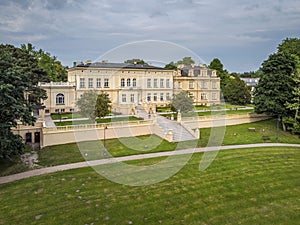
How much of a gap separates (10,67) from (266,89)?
26.7m

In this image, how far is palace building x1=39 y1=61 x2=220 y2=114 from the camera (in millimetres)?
37875

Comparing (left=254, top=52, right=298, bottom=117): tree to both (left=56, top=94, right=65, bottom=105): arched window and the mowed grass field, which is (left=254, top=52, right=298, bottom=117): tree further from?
(left=56, top=94, right=65, bottom=105): arched window

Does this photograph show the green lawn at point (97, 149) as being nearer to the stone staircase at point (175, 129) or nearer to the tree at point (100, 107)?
the stone staircase at point (175, 129)

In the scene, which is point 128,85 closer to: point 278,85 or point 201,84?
point 201,84

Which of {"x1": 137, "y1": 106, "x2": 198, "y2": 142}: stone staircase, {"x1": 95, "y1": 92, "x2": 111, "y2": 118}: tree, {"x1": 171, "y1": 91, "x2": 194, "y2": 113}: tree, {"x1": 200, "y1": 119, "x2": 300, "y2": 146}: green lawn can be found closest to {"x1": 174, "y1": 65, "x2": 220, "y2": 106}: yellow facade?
{"x1": 171, "y1": 91, "x2": 194, "y2": 113}: tree

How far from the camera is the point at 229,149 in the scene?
73.8ft

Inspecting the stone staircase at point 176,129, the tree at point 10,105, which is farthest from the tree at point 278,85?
the tree at point 10,105

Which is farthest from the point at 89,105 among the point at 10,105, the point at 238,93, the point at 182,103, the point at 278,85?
the point at 238,93

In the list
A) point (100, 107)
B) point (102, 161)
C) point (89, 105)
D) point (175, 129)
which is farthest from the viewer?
point (175, 129)

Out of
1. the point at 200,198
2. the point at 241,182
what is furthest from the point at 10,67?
the point at 241,182

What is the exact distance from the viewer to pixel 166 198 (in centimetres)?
1292

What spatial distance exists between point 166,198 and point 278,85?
22.8 metres

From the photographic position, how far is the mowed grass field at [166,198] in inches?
437

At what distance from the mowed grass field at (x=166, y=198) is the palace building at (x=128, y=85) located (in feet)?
66.7
